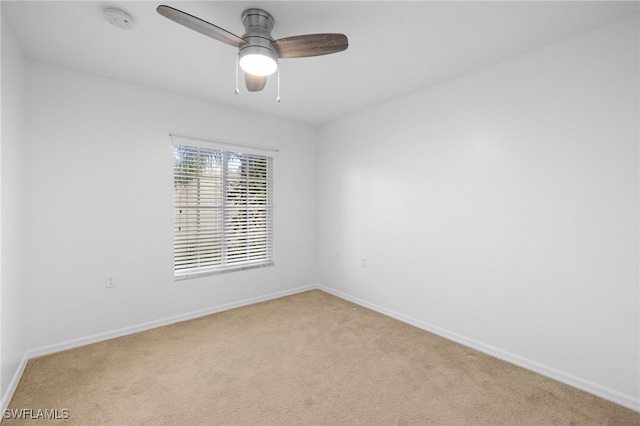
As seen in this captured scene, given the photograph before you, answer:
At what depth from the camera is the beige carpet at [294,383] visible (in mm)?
1855

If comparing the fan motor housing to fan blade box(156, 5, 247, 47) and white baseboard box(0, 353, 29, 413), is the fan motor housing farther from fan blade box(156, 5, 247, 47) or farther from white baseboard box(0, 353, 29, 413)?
white baseboard box(0, 353, 29, 413)

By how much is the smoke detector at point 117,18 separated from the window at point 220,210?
1.42 meters

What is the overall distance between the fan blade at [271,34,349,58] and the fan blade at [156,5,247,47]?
249 mm

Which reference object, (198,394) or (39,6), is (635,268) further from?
(39,6)

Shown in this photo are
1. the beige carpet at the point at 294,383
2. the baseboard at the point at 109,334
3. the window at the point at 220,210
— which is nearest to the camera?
the beige carpet at the point at 294,383

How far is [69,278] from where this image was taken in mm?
2711

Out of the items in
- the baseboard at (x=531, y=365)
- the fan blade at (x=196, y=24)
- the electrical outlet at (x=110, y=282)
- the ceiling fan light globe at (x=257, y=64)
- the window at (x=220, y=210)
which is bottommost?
the baseboard at (x=531, y=365)

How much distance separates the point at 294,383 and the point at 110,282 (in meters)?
2.08

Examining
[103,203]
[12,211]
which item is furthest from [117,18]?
[103,203]

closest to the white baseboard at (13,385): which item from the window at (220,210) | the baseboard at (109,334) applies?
the baseboard at (109,334)

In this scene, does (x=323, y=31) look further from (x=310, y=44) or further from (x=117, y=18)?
(x=117, y=18)

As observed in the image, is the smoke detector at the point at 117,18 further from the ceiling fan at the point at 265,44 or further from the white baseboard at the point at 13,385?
the white baseboard at the point at 13,385

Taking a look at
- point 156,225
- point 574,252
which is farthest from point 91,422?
point 574,252

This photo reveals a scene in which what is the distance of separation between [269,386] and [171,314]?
5.65 ft
